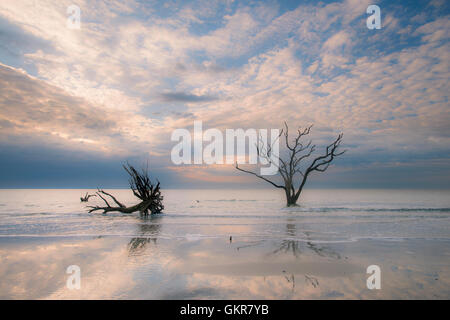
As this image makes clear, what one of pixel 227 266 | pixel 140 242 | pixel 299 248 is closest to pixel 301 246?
pixel 299 248

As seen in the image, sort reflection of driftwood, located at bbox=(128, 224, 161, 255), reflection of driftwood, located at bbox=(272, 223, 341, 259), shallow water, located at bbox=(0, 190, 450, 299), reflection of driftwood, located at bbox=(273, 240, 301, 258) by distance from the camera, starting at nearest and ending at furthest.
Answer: shallow water, located at bbox=(0, 190, 450, 299)
reflection of driftwood, located at bbox=(272, 223, 341, 259)
reflection of driftwood, located at bbox=(273, 240, 301, 258)
reflection of driftwood, located at bbox=(128, 224, 161, 255)

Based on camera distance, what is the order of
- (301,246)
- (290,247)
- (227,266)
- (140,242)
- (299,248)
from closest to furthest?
(227,266)
(299,248)
(290,247)
(301,246)
(140,242)

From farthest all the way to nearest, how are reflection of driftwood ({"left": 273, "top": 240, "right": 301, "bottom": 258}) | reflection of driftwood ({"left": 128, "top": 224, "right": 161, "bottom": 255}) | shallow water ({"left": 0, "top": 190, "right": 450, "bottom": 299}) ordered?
reflection of driftwood ({"left": 128, "top": 224, "right": 161, "bottom": 255})
reflection of driftwood ({"left": 273, "top": 240, "right": 301, "bottom": 258})
shallow water ({"left": 0, "top": 190, "right": 450, "bottom": 299})

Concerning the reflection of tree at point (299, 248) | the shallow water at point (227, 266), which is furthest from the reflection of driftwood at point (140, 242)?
the reflection of tree at point (299, 248)

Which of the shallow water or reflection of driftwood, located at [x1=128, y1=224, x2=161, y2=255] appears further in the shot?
reflection of driftwood, located at [x1=128, y1=224, x2=161, y2=255]

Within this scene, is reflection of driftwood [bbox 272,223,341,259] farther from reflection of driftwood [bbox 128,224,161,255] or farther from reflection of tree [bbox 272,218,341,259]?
reflection of driftwood [bbox 128,224,161,255]

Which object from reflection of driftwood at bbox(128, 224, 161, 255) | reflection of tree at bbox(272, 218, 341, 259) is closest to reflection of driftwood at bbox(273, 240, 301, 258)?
reflection of tree at bbox(272, 218, 341, 259)

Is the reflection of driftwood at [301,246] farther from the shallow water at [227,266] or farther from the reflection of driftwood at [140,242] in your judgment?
the reflection of driftwood at [140,242]

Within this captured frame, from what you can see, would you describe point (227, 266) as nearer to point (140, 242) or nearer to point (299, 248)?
point (299, 248)

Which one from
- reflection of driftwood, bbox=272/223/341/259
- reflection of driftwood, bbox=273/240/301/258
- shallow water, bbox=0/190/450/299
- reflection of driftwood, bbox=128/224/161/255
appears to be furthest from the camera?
reflection of driftwood, bbox=128/224/161/255
